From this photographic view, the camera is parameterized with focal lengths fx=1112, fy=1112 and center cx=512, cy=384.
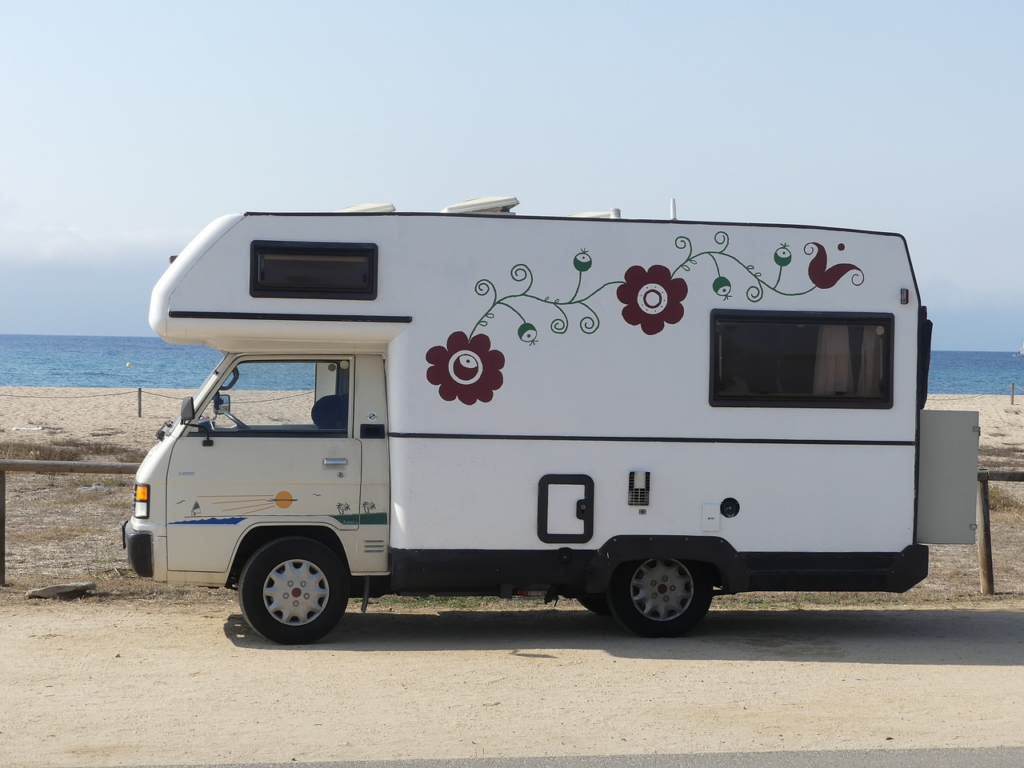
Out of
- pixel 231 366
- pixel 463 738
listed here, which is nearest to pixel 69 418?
pixel 231 366

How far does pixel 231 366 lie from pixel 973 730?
5.22m

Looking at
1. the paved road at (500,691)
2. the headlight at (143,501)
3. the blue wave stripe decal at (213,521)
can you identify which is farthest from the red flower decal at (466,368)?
the headlight at (143,501)

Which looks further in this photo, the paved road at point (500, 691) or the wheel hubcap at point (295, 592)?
the wheel hubcap at point (295, 592)

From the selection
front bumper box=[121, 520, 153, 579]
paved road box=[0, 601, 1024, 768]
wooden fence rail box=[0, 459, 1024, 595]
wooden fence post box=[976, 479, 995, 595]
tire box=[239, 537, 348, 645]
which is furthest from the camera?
wooden fence post box=[976, 479, 995, 595]

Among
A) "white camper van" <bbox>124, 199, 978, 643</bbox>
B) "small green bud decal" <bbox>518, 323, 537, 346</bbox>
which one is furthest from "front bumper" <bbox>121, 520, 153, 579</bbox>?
"small green bud decal" <bbox>518, 323, 537, 346</bbox>

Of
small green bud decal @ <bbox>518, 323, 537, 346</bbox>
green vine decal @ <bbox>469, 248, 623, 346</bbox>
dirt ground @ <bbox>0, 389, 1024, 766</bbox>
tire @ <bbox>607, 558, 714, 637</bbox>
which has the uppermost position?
green vine decal @ <bbox>469, 248, 623, 346</bbox>

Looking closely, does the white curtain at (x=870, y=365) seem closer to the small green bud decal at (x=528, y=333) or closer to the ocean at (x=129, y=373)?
the small green bud decal at (x=528, y=333)

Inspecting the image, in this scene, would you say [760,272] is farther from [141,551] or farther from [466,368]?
[141,551]

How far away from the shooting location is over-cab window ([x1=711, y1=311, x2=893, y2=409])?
7.87m

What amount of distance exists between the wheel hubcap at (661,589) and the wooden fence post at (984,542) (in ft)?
11.4

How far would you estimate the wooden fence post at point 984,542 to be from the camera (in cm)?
1000

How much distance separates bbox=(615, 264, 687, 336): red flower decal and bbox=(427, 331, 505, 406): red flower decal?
3.20ft

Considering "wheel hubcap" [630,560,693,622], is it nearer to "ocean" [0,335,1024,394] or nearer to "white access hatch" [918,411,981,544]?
"white access hatch" [918,411,981,544]

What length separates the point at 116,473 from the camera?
31.6 feet
